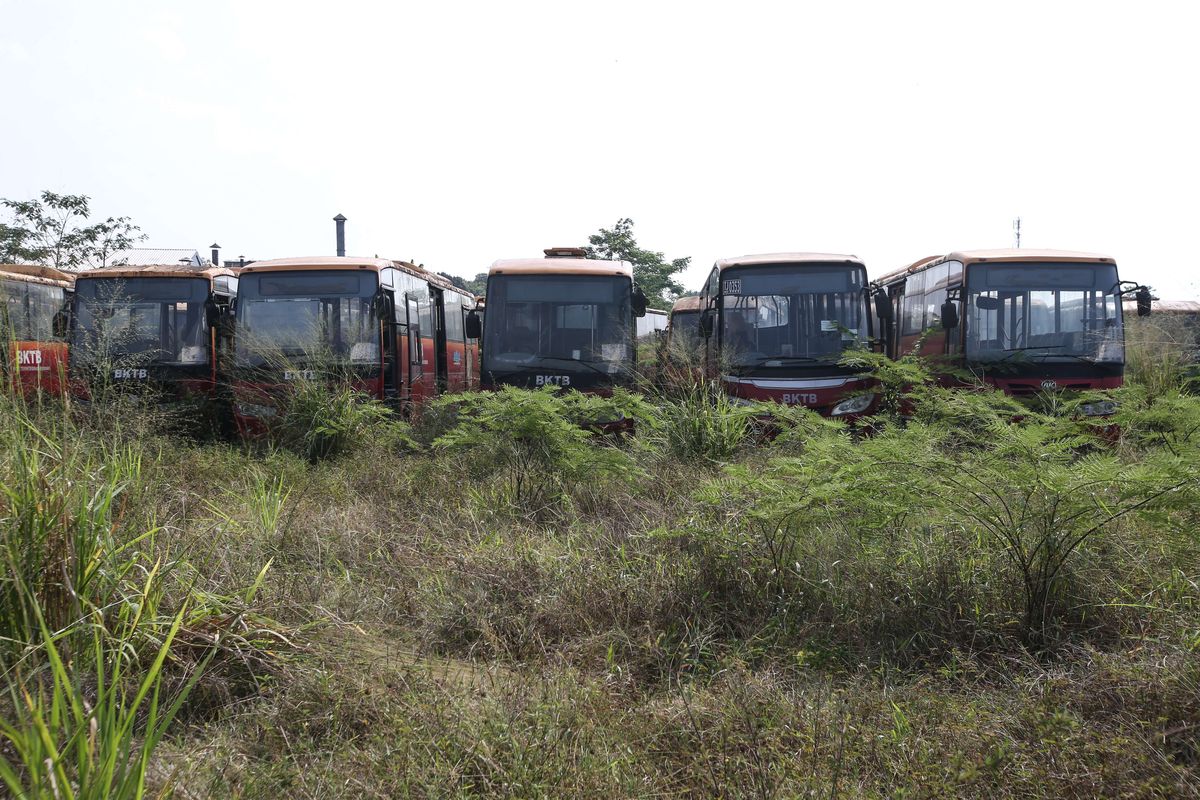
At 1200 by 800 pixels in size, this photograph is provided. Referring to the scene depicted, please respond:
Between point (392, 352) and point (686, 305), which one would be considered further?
point (686, 305)

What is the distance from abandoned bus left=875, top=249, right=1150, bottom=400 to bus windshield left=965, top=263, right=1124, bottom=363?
1cm

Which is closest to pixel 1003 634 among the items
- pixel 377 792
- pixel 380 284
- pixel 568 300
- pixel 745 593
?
pixel 745 593

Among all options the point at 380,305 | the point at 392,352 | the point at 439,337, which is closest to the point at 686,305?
the point at 439,337

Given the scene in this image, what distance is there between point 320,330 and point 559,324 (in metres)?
2.94

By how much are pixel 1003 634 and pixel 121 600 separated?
3.87 metres

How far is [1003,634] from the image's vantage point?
14.7 feet

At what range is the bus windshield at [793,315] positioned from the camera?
443 inches

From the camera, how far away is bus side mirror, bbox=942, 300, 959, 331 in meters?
11.6

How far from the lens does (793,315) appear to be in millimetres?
11367

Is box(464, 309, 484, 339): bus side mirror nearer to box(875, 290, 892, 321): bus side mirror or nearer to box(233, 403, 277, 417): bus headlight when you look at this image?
box(233, 403, 277, 417): bus headlight

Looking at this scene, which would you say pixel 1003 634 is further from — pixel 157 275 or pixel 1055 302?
pixel 157 275

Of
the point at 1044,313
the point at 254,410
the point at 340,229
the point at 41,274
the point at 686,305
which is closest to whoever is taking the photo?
the point at 254,410

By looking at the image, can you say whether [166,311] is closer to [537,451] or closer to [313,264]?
[313,264]

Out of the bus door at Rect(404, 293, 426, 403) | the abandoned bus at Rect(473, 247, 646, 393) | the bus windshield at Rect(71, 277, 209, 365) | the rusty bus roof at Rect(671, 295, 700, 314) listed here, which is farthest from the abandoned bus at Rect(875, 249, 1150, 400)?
the rusty bus roof at Rect(671, 295, 700, 314)
